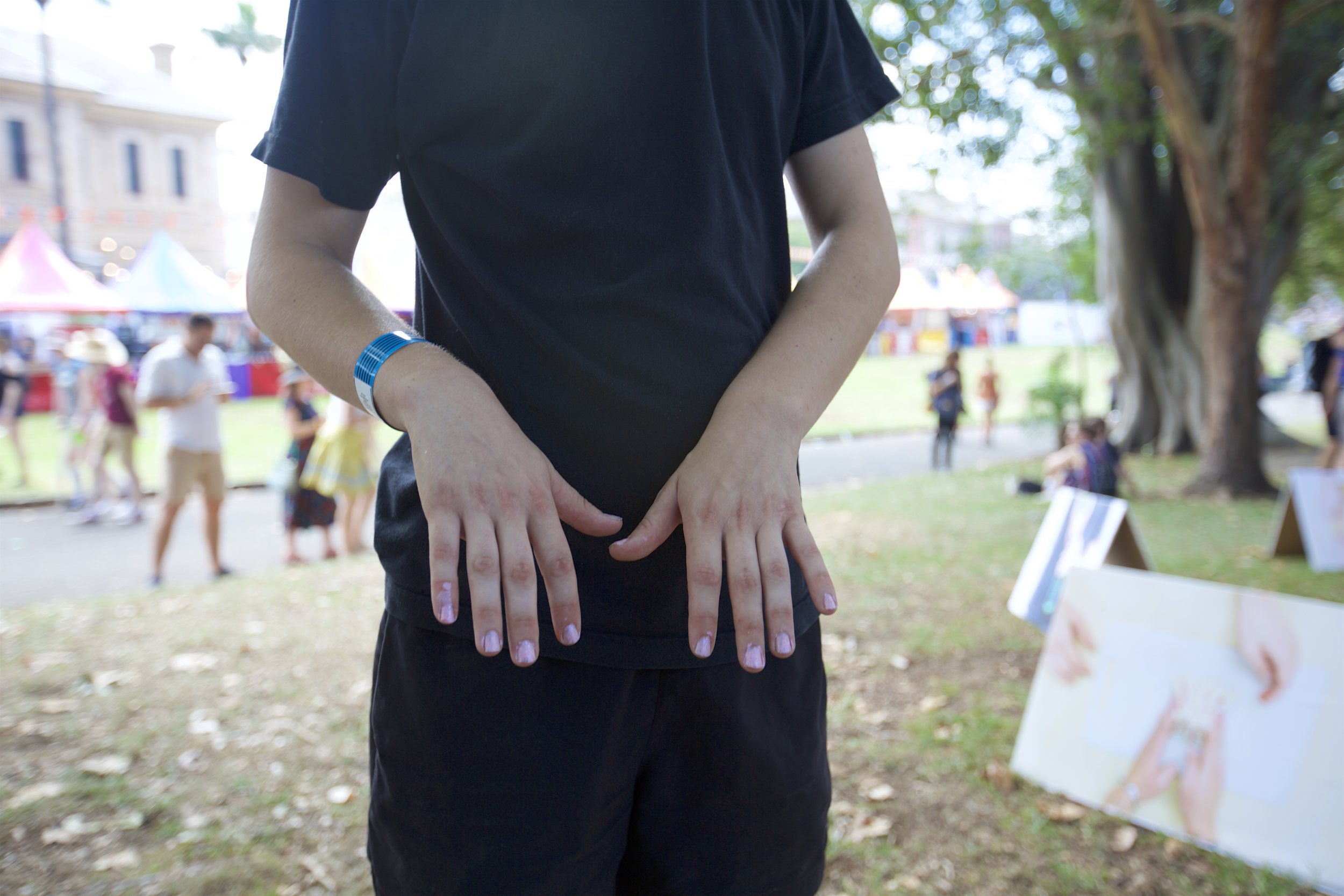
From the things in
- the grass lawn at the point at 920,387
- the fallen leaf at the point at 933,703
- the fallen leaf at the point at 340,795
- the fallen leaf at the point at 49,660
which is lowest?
the grass lawn at the point at 920,387

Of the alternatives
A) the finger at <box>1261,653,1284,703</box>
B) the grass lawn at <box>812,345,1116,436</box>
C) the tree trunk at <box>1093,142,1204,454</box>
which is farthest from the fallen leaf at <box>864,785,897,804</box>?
the tree trunk at <box>1093,142,1204,454</box>

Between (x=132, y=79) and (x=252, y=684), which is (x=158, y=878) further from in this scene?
(x=132, y=79)

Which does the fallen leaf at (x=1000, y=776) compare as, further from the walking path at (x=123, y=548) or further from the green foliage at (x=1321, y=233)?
the green foliage at (x=1321, y=233)

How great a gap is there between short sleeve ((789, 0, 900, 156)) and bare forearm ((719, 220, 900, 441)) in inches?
5.3

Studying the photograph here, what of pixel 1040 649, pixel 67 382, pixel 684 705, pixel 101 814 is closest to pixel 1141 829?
pixel 1040 649

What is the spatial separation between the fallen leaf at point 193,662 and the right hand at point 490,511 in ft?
15.4

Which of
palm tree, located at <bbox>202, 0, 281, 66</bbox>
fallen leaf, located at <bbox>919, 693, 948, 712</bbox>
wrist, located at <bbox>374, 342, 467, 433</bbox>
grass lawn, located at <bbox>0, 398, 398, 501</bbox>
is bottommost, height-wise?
grass lawn, located at <bbox>0, 398, 398, 501</bbox>

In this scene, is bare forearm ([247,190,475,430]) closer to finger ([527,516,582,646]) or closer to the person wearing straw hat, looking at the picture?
finger ([527,516,582,646])

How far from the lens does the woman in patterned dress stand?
797 cm

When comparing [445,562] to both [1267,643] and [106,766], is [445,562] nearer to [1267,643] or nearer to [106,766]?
[1267,643]

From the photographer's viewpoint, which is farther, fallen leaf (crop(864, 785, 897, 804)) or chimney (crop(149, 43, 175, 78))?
chimney (crop(149, 43, 175, 78))

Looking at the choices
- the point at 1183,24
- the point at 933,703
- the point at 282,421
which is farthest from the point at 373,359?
the point at 282,421

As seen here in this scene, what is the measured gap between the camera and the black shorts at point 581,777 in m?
0.94

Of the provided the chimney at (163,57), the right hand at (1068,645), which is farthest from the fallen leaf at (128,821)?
the chimney at (163,57)
